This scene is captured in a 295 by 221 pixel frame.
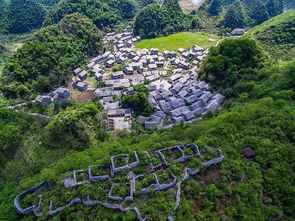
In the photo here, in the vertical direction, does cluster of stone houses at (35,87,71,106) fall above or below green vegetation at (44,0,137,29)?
below

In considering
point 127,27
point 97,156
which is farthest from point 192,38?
point 97,156

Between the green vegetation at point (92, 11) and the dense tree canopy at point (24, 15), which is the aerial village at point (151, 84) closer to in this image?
the green vegetation at point (92, 11)

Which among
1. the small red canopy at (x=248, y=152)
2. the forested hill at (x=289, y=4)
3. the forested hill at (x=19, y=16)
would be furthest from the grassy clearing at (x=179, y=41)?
the forested hill at (x=289, y=4)

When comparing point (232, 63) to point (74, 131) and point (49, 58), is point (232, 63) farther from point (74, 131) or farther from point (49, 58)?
point (49, 58)

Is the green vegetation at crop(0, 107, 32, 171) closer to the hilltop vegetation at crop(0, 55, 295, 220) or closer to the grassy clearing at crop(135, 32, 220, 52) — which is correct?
the hilltop vegetation at crop(0, 55, 295, 220)

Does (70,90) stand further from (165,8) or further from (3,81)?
(165,8)

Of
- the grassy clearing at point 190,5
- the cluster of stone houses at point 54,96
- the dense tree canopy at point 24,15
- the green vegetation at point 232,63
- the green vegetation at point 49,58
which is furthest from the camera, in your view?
the grassy clearing at point 190,5

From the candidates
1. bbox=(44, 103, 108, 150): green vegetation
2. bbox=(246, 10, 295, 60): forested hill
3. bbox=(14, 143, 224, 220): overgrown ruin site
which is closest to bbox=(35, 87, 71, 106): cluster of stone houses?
bbox=(44, 103, 108, 150): green vegetation
